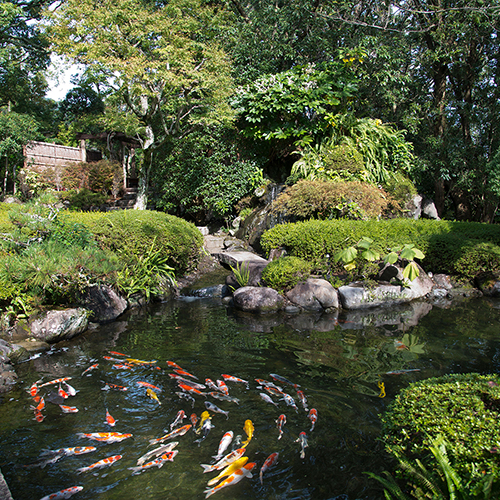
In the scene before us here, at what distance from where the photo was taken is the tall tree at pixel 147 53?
1104cm

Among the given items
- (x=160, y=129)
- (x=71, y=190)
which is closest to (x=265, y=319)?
(x=160, y=129)

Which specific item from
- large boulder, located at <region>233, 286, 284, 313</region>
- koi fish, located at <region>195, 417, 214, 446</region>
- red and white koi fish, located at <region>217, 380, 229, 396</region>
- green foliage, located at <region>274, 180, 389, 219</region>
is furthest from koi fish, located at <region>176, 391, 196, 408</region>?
green foliage, located at <region>274, 180, 389, 219</region>

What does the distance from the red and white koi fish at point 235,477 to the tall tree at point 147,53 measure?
11084mm

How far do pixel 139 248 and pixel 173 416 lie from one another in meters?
4.90

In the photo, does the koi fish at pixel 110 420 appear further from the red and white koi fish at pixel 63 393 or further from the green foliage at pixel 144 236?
the green foliage at pixel 144 236

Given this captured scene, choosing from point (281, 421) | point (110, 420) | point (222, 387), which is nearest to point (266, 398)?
point (281, 421)

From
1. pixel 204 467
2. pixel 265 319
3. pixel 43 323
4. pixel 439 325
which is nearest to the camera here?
pixel 204 467

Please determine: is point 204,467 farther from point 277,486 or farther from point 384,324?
point 384,324

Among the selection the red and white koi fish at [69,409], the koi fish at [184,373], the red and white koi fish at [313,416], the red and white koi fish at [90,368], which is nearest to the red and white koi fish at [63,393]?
the red and white koi fish at [69,409]

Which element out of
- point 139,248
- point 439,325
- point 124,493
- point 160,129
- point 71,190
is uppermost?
point 160,129

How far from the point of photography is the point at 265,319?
263 inches

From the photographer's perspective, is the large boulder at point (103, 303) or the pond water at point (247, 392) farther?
the large boulder at point (103, 303)

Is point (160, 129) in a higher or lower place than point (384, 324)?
higher

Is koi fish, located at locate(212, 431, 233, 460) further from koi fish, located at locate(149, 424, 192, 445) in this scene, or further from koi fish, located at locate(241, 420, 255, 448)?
koi fish, located at locate(149, 424, 192, 445)
